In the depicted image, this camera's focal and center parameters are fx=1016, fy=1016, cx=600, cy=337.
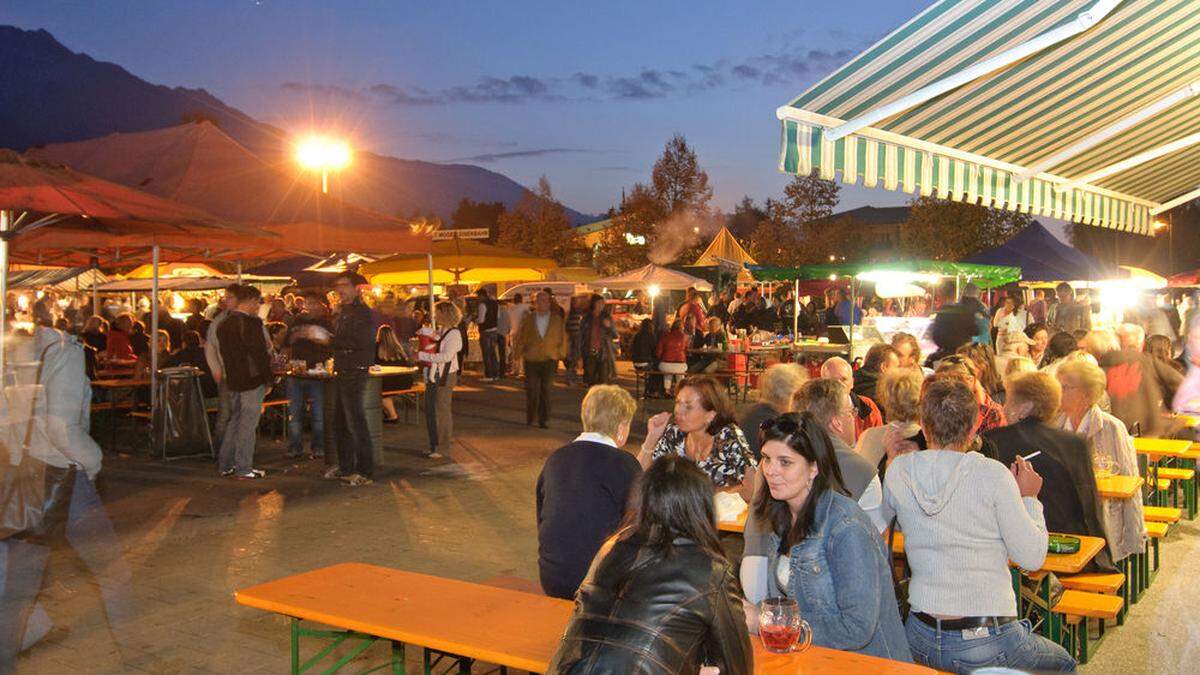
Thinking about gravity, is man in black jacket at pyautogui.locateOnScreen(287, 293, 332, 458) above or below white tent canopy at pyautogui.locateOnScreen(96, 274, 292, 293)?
below

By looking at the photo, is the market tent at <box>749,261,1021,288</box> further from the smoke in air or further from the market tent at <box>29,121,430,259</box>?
the smoke in air

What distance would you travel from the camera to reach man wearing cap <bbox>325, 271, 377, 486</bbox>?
32.0ft

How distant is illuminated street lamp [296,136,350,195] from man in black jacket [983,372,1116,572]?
11750 mm

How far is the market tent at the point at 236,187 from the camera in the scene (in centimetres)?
1260

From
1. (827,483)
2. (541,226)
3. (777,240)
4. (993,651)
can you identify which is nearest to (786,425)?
(827,483)

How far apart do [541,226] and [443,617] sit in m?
59.4

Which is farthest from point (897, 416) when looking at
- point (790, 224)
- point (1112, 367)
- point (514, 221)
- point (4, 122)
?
point (514, 221)

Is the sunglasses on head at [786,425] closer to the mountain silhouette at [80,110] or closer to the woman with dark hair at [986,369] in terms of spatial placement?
the woman with dark hair at [986,369]

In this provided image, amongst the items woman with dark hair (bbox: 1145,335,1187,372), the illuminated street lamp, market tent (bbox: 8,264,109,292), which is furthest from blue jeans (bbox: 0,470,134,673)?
market tent (bbox: 8,264,109,292)

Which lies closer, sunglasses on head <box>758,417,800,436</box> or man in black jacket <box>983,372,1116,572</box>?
sunglasses on head <box>758,417,800,436</box>

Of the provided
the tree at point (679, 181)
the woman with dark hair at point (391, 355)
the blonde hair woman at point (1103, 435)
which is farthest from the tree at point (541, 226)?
the blonde hair woman at point (1103, 435)

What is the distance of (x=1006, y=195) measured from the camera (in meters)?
7.20

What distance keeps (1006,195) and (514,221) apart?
58.5 meters

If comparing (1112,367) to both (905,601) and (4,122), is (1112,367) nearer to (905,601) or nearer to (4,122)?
(905,601)
